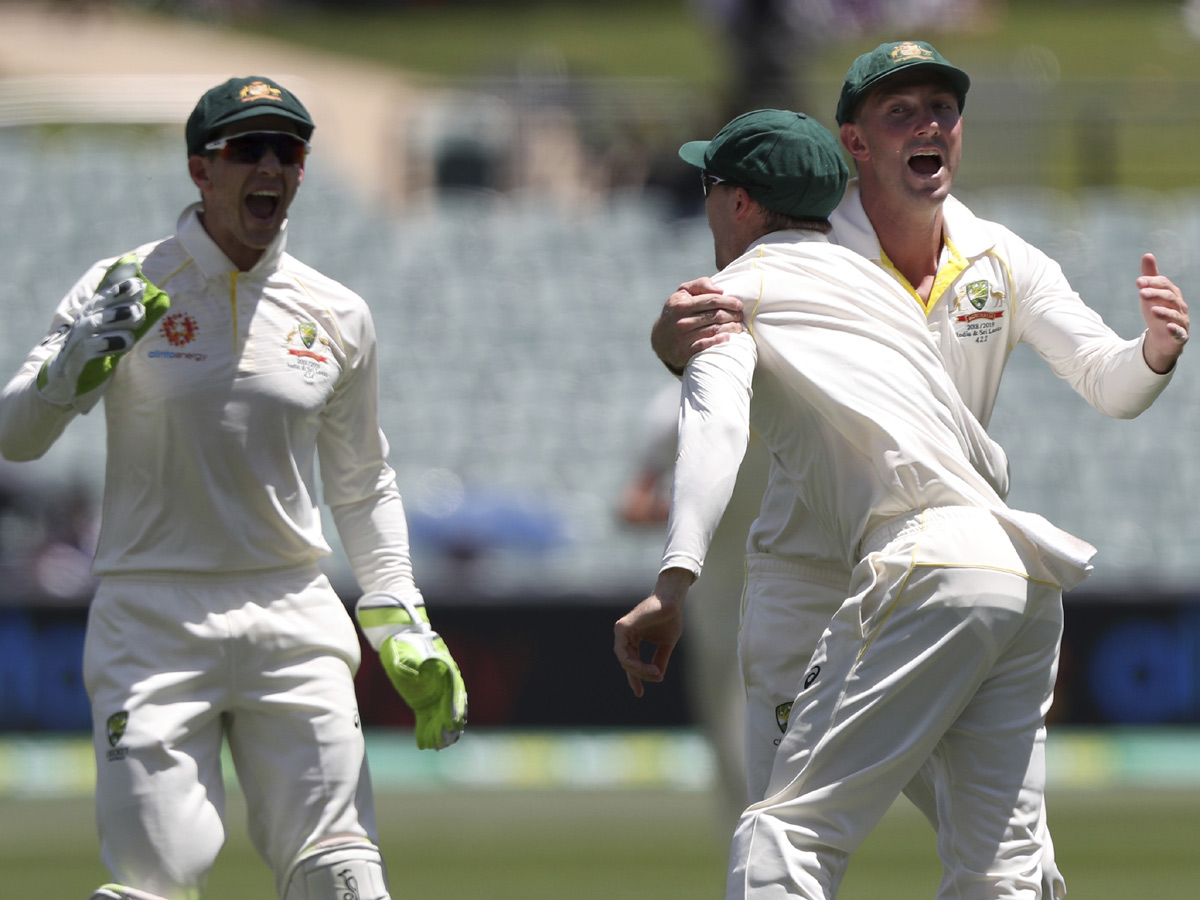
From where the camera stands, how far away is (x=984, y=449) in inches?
152

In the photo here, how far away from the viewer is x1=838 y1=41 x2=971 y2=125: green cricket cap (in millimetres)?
4129

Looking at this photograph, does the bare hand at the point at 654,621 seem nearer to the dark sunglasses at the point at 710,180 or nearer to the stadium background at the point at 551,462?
the dark sunglasses at the point at 710,180

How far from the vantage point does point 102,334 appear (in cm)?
401

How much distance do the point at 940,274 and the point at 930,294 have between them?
0.05m

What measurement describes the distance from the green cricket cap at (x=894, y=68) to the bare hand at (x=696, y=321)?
2.51 feet

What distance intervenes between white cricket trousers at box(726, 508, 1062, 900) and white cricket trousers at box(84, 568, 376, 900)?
3.53ft

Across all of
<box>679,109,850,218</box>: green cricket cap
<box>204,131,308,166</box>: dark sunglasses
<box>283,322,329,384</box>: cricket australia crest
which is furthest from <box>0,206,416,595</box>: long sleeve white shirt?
<box>679,109,850,218</box>: green cricket cap

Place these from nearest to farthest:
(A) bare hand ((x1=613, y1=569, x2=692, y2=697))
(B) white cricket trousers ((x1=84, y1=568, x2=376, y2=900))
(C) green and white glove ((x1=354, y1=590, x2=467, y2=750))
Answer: (A) bare hand ((x1=613, y1=569, x2=692, y2=697)), (B) white cricket trousers ((x1=84, y1=568, x2=376, y2=900)), (C) green and white glove ((x1=354, y1=590, x2=467, y2=750))

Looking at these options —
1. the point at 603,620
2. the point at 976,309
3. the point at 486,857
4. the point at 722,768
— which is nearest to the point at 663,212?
the point at 603,620

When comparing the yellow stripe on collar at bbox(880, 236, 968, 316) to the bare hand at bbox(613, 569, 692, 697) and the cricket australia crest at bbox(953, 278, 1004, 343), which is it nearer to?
the cricket australia crest at bbox(953, 278, 1004, 343)

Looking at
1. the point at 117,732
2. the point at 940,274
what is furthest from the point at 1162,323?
the point at 117,732

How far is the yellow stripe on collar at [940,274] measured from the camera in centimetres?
428

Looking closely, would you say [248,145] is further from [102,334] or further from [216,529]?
[216,529]

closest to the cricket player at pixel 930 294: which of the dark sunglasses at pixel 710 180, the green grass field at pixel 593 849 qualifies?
the dark sunglasses at pixel 710 180
